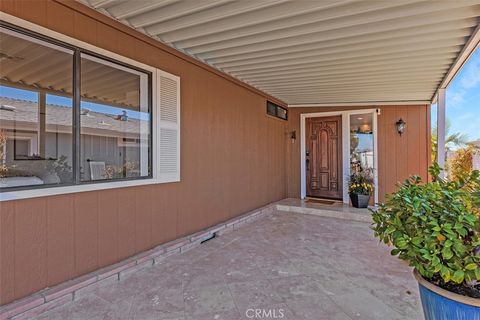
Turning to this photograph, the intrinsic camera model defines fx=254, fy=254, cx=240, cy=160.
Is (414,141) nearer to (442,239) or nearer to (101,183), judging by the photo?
(442,239)

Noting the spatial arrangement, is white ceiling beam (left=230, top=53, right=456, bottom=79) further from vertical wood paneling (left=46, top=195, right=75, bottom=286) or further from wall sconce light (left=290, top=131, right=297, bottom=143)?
vertical wood paneling (left=46, top=195, right=75, bottom=286)

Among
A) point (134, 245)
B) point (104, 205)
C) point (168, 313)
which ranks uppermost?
point (104, 205)

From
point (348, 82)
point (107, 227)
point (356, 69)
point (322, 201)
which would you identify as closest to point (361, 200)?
point (322, 201)

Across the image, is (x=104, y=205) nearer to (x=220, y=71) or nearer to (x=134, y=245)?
(x=134, y=245)

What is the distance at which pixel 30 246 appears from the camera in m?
1.95

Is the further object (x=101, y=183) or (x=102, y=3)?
(x=101, y=183)

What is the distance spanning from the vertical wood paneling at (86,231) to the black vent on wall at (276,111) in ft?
13.6

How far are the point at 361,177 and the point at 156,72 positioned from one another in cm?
480

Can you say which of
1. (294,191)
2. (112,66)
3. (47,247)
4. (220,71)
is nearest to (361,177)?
(294,191)

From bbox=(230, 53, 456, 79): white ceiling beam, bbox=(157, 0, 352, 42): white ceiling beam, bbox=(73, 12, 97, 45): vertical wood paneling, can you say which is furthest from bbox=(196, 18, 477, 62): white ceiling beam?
bbox=(73, 12, 97, 45): vertical wood paneling

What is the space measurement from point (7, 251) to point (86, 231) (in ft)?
1.81

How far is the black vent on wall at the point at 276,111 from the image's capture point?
18.7 ft

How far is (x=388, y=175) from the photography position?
5906mm

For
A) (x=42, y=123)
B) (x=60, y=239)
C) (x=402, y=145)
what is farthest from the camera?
(x=402, y=145)
